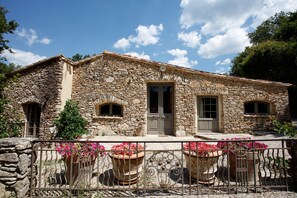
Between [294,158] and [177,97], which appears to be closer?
[294,158]

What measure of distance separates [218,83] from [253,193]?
5.63 meters

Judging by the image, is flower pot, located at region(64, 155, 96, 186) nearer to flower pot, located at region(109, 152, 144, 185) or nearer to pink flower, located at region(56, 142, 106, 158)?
pink flower, located at region(56, 142, 106, 158)

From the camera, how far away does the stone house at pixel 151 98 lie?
7.82 metres

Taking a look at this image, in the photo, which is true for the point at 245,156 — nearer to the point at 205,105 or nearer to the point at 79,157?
the point at 79,157

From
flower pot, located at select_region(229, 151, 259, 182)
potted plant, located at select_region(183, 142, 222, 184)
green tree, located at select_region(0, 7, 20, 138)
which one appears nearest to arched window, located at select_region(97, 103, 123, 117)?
green tree, located at select_region(0, 7, 20, 138)

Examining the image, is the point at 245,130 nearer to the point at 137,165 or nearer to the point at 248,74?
the point at 137,165

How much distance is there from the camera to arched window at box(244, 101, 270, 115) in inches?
321

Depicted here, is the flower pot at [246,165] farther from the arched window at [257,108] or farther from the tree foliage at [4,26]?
the tree foliage at [4,26]

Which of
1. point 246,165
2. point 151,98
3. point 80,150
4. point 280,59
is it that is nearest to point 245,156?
point 246,165

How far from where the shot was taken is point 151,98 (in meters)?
8.31

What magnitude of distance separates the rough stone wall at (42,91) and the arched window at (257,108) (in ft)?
28.1

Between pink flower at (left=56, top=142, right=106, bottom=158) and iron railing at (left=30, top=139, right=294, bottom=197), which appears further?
pink flower at (left=56, top=142, right=106, bottom=158)

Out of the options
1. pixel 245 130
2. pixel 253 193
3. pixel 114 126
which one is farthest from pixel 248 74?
pixel 253 193

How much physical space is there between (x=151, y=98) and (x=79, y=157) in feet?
17.8
